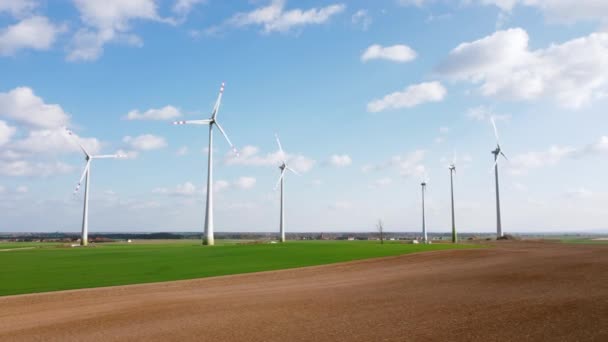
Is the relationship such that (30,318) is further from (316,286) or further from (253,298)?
(316,286)

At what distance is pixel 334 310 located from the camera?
1808 centimetres

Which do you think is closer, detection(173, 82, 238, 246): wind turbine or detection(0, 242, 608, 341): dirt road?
detection(0, 242, 608, 341): dirt road

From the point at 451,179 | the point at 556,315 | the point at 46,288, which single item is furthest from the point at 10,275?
the point at 451,179

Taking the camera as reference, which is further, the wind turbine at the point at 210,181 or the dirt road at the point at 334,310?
the wind turbine at the point at 210,181

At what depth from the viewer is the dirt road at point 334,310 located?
14.2m

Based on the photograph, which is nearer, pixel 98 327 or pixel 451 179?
pixel 98 327

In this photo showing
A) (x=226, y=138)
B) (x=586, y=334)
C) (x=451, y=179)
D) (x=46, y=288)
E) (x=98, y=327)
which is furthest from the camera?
(x=451, y=179)

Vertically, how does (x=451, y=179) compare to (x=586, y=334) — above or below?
above

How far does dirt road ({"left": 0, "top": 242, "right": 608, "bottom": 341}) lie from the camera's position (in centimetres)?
1417

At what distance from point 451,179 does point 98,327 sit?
95.3 metres

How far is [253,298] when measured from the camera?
872 inches

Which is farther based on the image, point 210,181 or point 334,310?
point 210,181

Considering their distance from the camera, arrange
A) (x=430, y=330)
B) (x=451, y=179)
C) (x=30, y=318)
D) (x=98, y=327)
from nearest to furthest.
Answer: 1. (x=430, y=330)
2. (x=98, y=327)
3. (x=30, y=318)
4. (x=451, y=179)

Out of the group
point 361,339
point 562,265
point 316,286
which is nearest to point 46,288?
point 316,286
